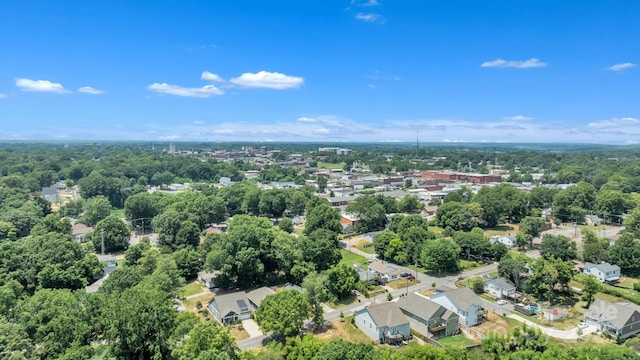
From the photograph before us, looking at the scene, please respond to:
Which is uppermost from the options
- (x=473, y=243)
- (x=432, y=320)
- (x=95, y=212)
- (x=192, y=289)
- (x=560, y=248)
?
(x=560, y=248)

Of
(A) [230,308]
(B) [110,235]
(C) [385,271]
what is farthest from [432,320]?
(B) [110,235]

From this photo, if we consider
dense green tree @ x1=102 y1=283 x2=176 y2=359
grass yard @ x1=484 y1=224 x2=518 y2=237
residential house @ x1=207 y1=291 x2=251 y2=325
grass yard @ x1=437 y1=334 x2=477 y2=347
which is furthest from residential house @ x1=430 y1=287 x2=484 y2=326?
grass yard @ x1=484 y1=224 x2=518 y2=237

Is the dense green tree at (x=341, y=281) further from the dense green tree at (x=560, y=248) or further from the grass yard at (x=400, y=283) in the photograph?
the dense green tree at (x=560, y=248)

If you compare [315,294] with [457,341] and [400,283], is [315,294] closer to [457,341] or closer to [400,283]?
[457,341]

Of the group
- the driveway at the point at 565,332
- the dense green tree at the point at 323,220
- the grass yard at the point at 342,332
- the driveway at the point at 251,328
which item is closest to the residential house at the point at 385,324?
the grass yard at the point at 342,332

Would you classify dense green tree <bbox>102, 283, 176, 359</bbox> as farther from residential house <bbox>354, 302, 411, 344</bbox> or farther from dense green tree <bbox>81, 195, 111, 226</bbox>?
dense green tree <bbox>81, 195, 111, 226</bbox>
